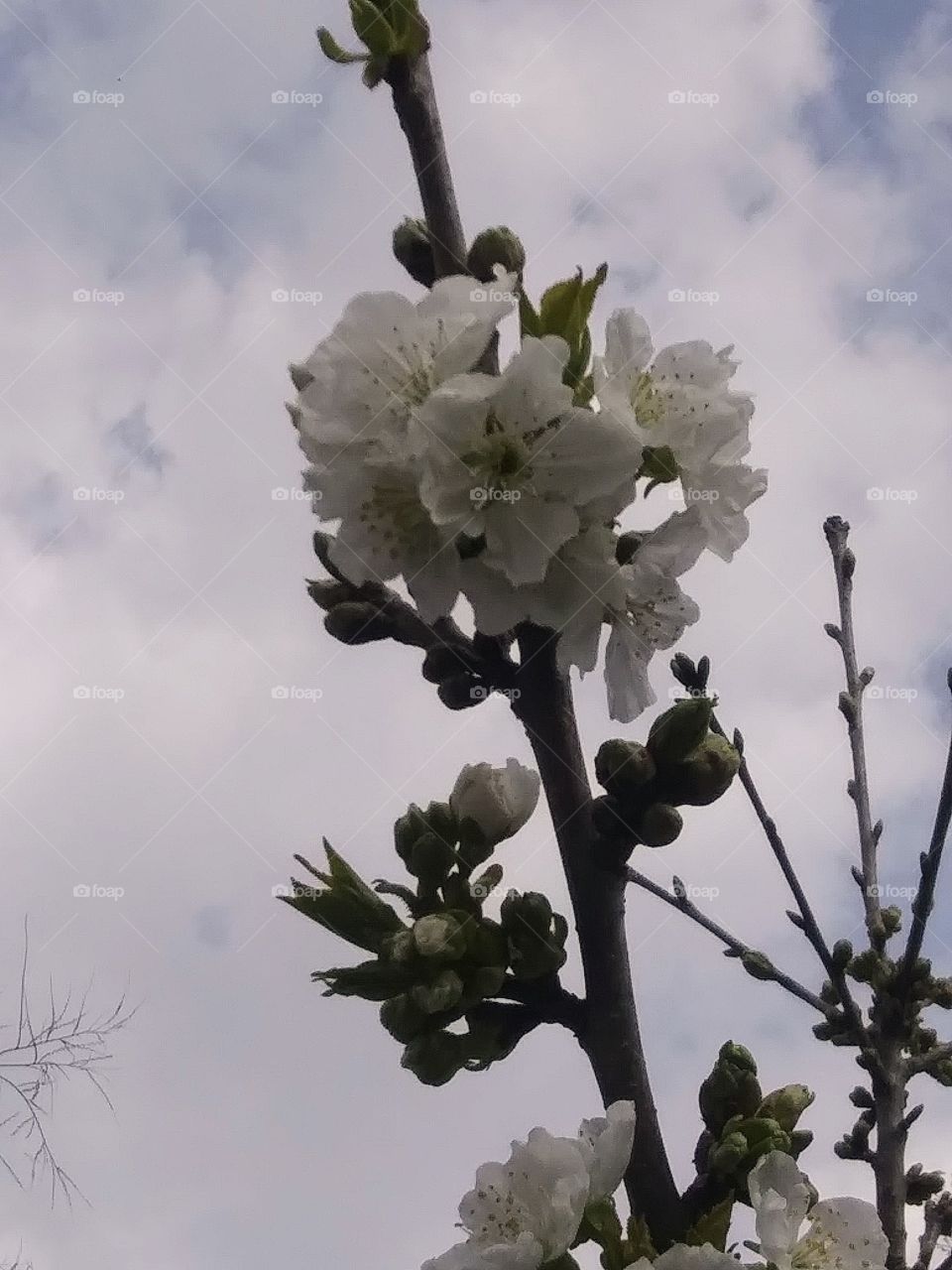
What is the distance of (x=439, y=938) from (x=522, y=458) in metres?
0.64

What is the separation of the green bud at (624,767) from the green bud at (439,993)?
331 mm

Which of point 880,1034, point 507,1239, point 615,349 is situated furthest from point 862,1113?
point 615,349

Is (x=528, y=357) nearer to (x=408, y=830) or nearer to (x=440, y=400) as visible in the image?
(x=440, y=400)

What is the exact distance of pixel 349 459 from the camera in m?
1.34

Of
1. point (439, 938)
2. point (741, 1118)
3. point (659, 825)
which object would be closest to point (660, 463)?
point (659, 825)

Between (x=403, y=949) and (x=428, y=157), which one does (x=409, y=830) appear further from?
(x=428, y=157)

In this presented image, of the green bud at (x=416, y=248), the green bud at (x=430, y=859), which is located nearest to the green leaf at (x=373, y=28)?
the green bud at (x=416, y=248)

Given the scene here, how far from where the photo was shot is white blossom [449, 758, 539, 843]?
163cm

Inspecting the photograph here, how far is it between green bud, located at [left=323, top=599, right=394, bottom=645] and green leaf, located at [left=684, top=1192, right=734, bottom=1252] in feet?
2.98

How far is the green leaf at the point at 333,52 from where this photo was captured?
5.36 ft

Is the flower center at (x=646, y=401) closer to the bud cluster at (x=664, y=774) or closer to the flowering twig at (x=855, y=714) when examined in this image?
the bud cluster at (x=664, y=774)

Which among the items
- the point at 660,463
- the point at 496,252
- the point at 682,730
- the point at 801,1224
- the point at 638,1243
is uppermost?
the point at 496,252

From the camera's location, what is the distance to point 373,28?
1608 millimetres

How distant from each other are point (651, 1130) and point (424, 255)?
51.2 inches
